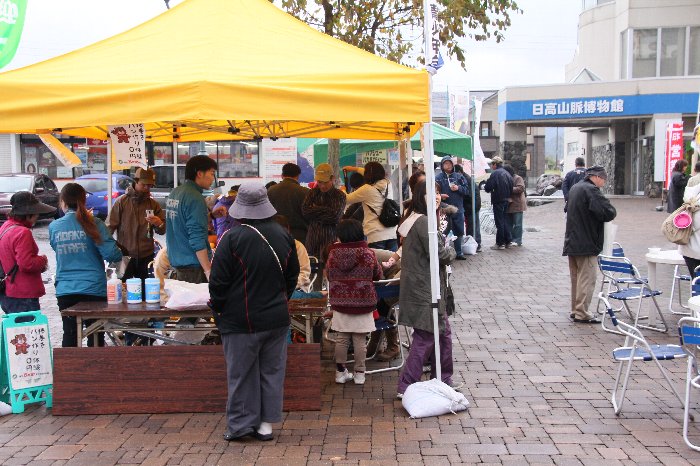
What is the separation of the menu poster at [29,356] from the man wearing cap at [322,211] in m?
3.00

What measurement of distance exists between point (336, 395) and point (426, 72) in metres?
2.64

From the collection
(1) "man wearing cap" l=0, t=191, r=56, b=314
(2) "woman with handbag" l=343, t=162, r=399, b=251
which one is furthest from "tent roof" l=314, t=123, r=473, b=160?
(1) "man wearing cap" l=0, t=191, r=56, b=314

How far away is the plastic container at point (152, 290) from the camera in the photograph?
600 cm

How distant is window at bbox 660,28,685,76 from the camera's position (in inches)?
1161

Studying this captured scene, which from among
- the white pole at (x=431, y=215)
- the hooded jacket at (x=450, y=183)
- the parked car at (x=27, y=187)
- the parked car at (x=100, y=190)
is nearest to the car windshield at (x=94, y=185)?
the parked car at (x=100, y=190)

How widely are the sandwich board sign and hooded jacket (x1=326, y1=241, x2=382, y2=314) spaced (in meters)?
2.30

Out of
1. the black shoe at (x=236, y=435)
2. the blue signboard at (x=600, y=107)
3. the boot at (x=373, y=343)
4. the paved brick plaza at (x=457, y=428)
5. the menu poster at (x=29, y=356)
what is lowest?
the paved brick plaza at (x=457, y=428)

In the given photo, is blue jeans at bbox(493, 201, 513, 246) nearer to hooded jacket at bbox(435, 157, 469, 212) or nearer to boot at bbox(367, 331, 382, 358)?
hooded jacket at bbox(435, 157, 469, 212)

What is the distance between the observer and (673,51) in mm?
29641

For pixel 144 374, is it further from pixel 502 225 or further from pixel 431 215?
pixel 502 225

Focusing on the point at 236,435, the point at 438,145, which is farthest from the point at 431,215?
the point at 438,145

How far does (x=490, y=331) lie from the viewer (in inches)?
333

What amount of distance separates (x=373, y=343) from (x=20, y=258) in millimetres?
3174

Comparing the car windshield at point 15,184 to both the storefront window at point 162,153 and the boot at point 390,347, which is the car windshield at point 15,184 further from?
the boot at point 390,347
